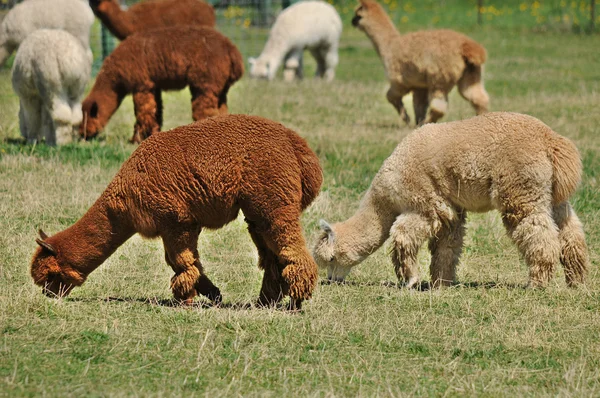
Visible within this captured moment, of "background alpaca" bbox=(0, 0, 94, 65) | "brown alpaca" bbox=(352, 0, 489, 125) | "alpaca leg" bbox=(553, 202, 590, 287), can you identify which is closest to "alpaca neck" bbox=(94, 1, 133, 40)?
"background alpaca" bbox=(0, 0, 94, 65)

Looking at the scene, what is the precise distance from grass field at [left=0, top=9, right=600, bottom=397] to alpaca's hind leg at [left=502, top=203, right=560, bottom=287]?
0.61 ft

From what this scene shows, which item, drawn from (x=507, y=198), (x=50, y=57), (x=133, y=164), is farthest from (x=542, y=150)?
(x=50, y=57)

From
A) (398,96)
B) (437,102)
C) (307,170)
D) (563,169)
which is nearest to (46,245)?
(307,170)

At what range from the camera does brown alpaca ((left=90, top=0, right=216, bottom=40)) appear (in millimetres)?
15469

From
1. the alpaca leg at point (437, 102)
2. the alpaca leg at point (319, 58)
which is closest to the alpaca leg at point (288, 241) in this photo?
the alpaca leg at point (437, 102)

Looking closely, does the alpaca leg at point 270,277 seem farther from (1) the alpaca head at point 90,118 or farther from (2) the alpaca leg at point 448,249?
(1) the alpaca head at point 90,118

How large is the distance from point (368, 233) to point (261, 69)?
12.8 metres

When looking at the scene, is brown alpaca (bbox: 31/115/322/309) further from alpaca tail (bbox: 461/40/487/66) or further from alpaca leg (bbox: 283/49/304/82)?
alpaca leg (bbox: 283/49/304/82)

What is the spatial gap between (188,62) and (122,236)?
18.4 ft

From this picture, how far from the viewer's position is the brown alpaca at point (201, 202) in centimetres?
616

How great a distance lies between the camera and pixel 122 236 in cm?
647

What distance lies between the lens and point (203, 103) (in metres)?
11.9

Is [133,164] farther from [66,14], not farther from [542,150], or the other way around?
[66,14]

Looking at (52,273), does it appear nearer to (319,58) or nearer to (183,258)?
(183,258)
